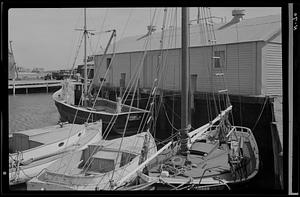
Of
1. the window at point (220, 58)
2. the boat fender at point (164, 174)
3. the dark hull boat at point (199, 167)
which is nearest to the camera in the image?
the dark hull boat at point (199, 167)

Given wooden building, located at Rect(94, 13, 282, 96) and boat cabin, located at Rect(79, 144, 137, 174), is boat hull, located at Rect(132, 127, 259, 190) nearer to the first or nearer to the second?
boat cabin, located at Rect(79, 144, 137, 174)

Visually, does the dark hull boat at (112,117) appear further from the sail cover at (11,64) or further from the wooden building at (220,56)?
the sail cover at (11,64)

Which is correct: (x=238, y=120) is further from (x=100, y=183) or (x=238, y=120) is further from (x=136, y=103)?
(x=100, y=183)

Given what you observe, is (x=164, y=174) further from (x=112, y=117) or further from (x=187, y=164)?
(x=112, y=117)

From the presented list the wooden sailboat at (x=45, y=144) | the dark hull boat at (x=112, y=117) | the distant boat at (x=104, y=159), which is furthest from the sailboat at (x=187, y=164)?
the dark hull boat at (x=112, y=117)

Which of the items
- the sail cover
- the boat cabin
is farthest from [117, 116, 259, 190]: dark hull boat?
the sail cover

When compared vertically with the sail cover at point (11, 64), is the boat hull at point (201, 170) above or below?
below

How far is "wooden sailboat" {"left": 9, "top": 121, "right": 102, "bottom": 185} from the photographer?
4230mm

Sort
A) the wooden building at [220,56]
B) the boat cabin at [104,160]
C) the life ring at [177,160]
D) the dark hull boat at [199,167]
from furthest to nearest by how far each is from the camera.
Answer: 1. the wooden building at [220,56]
2. the boat cabin at [104,160]
3. the life ring at [177,160]
4. the dark hull boat at [199,167]

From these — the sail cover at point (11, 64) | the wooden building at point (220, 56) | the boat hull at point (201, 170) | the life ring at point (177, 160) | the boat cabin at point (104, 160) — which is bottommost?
the boat cabin at point (104, 160)

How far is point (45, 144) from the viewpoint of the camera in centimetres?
500

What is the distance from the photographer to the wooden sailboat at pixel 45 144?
423cm

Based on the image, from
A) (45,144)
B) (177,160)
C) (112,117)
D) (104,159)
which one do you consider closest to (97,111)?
(112,117)
